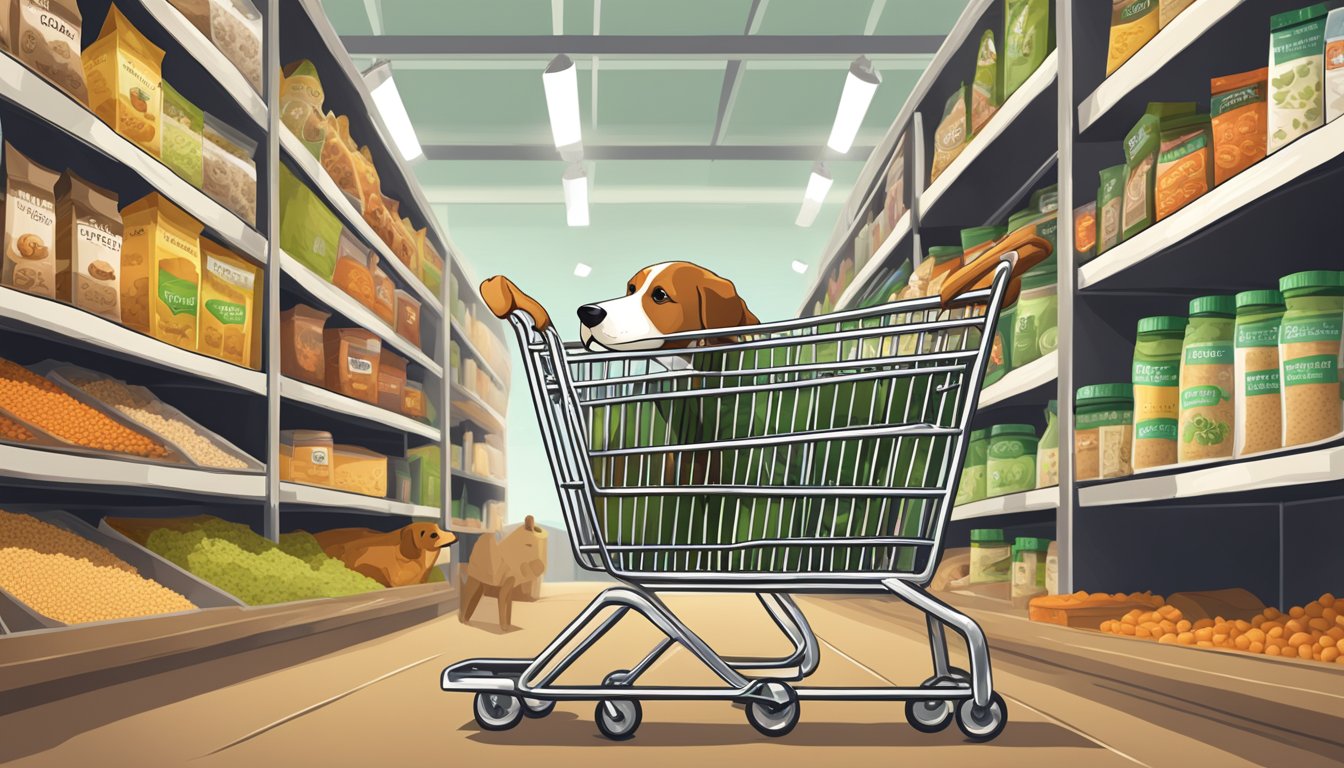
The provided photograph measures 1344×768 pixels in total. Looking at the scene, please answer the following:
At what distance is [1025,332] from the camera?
9.16 feet

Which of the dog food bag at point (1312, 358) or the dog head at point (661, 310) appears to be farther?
the dog food bag at point (1312, 358)

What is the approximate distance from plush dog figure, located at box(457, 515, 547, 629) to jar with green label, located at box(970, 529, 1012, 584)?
139cm

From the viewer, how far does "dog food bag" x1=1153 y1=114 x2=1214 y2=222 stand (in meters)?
2.01

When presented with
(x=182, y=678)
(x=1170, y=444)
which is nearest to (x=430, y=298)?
(x=182, y=678)

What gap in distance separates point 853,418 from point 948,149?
2431mm

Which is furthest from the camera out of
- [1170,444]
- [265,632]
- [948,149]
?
[948,149]

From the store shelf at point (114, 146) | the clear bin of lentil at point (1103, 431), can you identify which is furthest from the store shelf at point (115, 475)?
the clear bin of lentil at point (1103, 431)

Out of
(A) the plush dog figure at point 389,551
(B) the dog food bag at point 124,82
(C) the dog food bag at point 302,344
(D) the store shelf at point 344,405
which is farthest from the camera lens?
(A) the plush dog figure at point 389,551

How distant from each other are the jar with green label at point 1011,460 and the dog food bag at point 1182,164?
1.00 meters

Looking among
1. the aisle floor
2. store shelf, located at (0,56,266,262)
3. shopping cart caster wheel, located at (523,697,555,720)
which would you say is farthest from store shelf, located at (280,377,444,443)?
shopping cart caster wheel, located at (523,697,555,720)

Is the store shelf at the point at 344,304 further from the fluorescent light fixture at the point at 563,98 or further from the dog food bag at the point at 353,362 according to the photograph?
the fluorescent light fixture at the point at 563,98

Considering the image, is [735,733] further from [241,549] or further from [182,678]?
[241,549]

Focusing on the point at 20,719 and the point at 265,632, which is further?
the point at 265,632

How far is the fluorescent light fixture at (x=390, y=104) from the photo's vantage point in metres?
6.50
